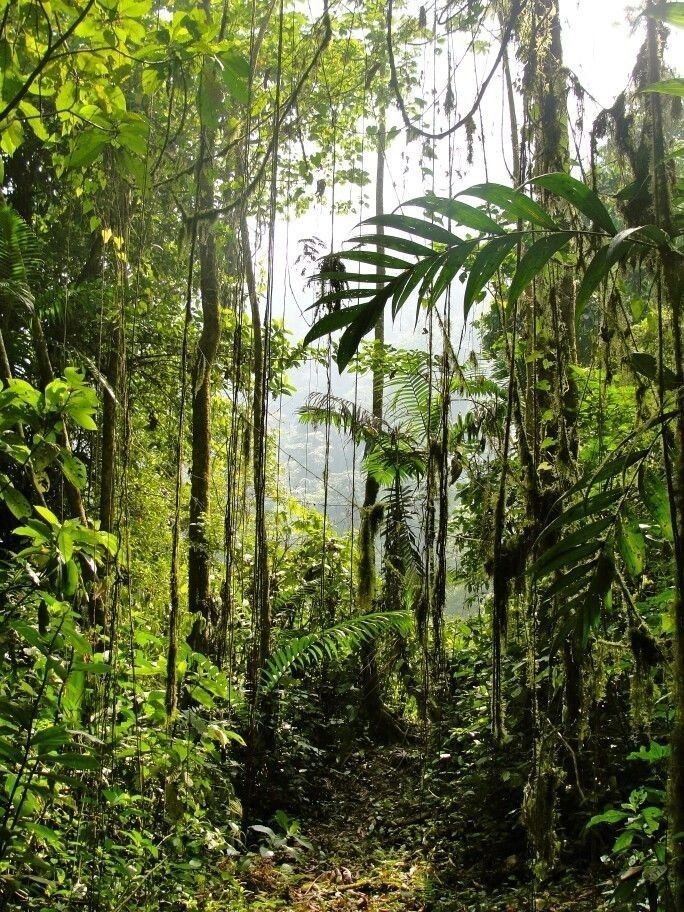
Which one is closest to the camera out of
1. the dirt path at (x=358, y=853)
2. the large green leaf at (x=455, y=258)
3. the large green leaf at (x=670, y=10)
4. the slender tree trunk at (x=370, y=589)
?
the large green leaf at (x=670, y=10)

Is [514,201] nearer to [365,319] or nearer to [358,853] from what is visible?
[365,319]

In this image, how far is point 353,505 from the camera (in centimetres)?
423

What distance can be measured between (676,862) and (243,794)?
3.11 m

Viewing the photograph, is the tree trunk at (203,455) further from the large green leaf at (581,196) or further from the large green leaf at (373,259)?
the large green leaf at (581,196)

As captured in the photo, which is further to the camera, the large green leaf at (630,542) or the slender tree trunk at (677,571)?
the large green leaf at (630,542)

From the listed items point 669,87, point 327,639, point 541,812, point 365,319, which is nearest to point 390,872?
point 327,639

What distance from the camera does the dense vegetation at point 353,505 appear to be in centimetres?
138

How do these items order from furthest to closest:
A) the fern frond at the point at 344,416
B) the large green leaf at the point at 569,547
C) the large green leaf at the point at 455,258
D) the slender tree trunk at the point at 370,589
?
1. the slender tree trunk at the point at 370,589
2. the fern frond at the point at 344,416
3. the large green leaf at the point at 569,547
4. the large green leaf at the point at 455,258

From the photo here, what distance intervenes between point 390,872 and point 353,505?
196 cm

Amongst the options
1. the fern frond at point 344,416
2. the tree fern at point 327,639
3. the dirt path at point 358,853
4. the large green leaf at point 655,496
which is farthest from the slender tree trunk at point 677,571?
the fern frond at point 344,416

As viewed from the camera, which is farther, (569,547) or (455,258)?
(569,547)

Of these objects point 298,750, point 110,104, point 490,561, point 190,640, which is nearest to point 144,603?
point 190,640

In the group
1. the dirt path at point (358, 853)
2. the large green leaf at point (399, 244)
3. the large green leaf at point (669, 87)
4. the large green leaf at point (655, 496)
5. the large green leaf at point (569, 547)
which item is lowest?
the dirt path at point (358, 853)

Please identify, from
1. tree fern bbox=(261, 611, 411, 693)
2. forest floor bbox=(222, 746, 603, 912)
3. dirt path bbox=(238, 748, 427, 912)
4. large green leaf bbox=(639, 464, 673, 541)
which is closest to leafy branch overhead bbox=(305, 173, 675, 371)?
large green leaf bbox=(639, 464, 673, 541)
